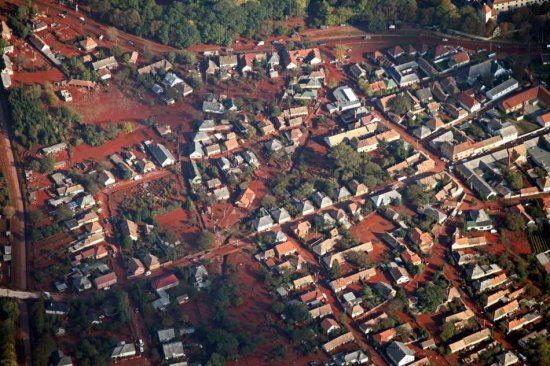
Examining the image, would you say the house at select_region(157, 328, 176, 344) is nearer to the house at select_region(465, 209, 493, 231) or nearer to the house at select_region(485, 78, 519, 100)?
the house at select_region(465, 209, 493, 231)

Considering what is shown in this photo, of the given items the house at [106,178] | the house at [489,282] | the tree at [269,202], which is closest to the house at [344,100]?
the tree at [269,202]

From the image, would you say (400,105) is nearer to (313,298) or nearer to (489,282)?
(489,282)

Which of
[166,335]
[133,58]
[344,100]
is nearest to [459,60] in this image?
[344,100]

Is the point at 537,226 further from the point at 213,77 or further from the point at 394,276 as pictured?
the point at 213,77

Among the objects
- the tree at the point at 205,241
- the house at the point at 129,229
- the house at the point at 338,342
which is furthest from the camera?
the house at the point at 129,229

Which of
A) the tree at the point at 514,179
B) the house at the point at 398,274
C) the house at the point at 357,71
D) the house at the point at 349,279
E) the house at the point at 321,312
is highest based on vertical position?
the house at the point at 357,71

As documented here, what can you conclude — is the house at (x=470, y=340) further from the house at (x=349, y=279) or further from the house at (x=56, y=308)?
the house at (x=56, y=308)

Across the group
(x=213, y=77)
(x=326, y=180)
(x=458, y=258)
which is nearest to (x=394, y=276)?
(x=458, y=258)
